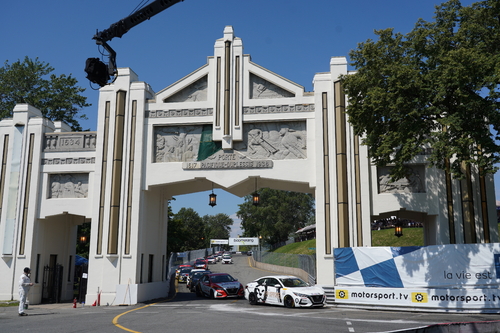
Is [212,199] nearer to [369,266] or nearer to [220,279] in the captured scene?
[220,279]

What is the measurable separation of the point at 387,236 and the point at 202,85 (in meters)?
29.2

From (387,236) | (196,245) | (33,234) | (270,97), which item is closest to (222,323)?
(270,97)

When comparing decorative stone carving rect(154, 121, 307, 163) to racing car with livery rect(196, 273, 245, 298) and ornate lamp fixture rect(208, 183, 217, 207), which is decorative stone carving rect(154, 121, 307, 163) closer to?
ornate lamp fixture rect(208, 183, 217, 207)

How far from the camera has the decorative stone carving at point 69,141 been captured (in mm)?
25594

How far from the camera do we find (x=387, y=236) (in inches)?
1850

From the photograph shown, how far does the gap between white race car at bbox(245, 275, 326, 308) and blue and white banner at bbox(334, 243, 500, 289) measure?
1506mm

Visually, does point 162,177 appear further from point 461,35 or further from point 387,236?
point 387,236

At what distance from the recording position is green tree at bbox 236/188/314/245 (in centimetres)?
8775

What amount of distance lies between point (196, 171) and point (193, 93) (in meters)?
4.22

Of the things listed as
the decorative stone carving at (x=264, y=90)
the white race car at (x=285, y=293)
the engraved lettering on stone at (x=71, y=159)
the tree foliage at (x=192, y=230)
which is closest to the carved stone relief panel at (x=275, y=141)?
the decorative stone carving at (x=264, y=90)

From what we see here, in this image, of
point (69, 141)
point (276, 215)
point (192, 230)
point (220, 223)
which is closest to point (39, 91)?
point (69, 141)

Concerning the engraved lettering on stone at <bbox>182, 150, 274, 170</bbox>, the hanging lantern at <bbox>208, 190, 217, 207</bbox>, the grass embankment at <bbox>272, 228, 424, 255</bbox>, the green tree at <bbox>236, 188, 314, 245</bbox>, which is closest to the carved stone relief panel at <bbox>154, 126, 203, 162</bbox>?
the engraved lettering on stone at <bbox>182, 150, 274, 170</bbox>

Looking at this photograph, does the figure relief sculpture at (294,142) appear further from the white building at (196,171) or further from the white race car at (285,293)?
the white race car at (285,293)

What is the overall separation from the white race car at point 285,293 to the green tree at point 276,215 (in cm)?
6485
